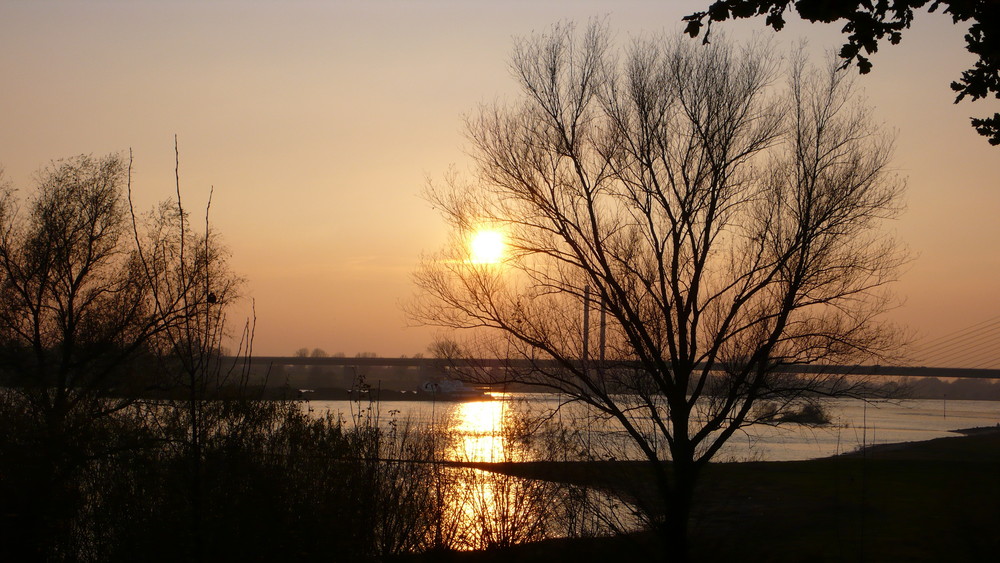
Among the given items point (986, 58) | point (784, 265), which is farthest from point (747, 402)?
point (986, 58)

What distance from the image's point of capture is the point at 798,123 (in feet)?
48.5

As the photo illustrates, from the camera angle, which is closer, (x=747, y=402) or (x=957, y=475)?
(x=747, y=402)

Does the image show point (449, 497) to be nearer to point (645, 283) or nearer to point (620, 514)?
point (645, 283)

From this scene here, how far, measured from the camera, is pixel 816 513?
22.1 meters

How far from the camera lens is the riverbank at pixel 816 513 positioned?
1542 cm

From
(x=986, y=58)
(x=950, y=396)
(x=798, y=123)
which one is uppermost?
(x=798, y=123)

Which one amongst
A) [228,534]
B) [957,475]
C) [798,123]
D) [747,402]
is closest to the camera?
[228,534]

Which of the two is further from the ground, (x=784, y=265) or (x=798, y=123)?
(x=798, y=123)

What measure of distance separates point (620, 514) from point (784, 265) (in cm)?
807

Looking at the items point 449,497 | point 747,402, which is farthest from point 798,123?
point 449,497

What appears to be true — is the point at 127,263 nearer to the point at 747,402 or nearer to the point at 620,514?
the point at 620,514

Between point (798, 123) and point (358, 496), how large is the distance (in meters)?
9.78

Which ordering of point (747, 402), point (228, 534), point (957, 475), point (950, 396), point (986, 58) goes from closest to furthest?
point (986, 58) → point (228, 534) → point (747, 402) → point (957, 475) → point (950, 396)

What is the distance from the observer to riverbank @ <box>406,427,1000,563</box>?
15422 millimetres
